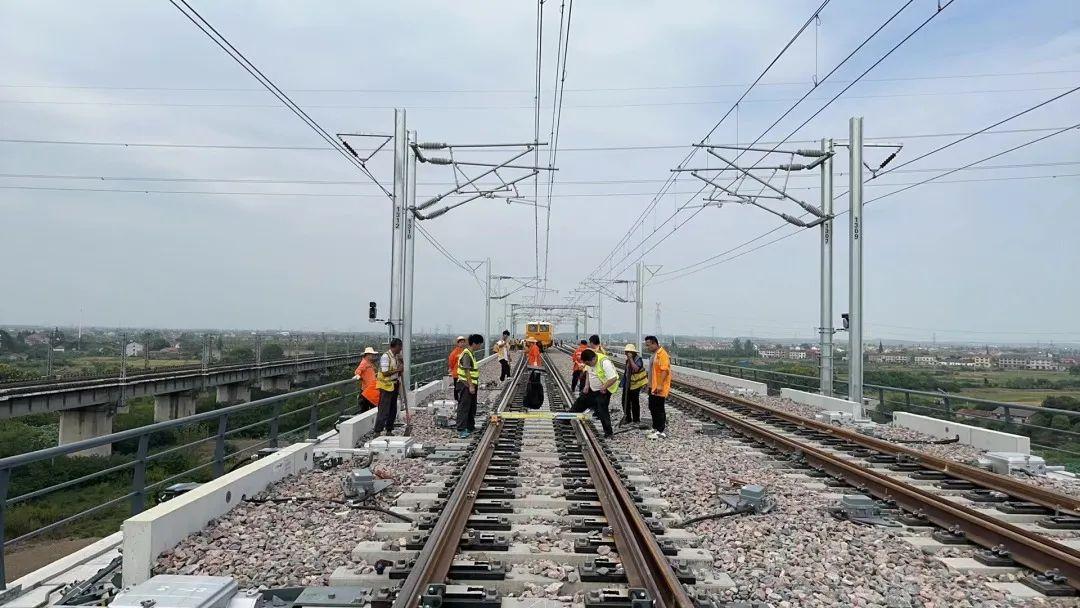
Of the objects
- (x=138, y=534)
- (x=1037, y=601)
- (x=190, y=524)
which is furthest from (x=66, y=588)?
(x=1037, y=601)

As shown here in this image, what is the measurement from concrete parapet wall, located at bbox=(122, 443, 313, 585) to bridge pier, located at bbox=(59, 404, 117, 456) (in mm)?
21718

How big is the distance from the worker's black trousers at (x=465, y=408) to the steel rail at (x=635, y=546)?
3692mm

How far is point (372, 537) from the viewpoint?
6.39 metres

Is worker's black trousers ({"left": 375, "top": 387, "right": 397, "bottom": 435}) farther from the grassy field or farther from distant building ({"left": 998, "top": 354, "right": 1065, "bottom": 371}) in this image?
distant building ({"left": 998, "top": 354, "right": 1065, "bottom": 371})

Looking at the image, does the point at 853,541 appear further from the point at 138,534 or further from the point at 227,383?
the point at 227,383

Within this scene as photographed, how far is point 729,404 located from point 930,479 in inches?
402

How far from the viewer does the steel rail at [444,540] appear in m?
4.77

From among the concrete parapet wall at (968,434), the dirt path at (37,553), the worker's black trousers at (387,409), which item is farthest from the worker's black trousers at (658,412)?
the dirt path at (37,553)

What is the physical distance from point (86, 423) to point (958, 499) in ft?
95.4

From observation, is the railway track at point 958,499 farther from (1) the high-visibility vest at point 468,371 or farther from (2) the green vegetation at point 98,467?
(2) the green vegetation at point 98,467

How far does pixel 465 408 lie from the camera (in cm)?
1268

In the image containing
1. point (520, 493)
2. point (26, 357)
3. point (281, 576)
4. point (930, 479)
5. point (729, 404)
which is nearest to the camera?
point (281, 576)

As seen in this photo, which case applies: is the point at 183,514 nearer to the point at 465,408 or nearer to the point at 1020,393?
the point at 465,408

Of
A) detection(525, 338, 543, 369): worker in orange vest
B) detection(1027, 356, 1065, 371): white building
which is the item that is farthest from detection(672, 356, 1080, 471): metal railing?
detection(1027, 356, 1065, 371): white building
